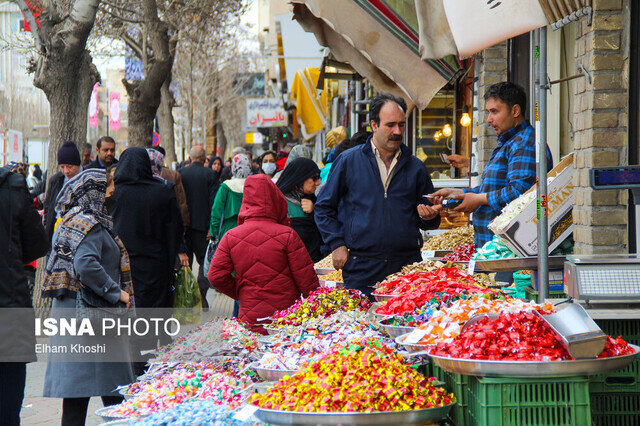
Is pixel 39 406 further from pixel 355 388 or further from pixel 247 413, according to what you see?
pixel 355 388

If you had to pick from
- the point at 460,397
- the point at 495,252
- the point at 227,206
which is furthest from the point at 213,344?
the point at 227,206

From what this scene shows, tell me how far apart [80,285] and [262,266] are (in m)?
1.28

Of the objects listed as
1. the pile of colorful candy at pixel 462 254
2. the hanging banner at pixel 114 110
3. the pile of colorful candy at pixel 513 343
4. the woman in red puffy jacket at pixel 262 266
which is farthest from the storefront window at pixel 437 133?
the hanging banner at pixel 114 110

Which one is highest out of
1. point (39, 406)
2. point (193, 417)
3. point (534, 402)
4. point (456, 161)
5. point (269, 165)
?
point (269, 165)

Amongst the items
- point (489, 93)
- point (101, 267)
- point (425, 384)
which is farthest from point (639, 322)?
point (101, 267)

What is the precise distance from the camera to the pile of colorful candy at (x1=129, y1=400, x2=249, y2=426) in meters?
3.81

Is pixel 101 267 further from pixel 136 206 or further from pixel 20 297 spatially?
pixel 136 206

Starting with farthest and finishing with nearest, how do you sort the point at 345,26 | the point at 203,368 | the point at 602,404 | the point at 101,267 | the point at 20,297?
the point at 345,26 < the point at 101,267 < the point at 20,297 < the point at 203,368 < the point at 602,404

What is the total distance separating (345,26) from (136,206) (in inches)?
107

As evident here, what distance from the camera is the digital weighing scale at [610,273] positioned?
3686 mm

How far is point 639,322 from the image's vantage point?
3947 millimetres

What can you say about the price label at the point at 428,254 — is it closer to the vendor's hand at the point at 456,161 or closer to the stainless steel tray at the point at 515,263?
the vendor's hand at the point at 456,161

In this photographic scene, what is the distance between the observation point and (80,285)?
6.01 m

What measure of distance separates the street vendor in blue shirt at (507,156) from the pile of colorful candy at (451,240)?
199 cm
